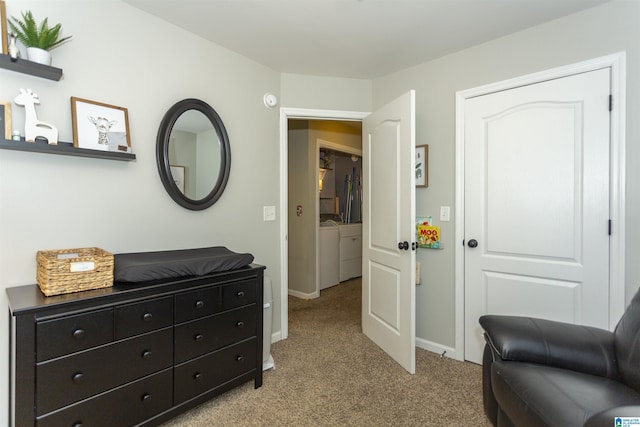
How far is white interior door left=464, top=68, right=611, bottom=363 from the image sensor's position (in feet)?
6.19

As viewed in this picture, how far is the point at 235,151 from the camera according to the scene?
2414 millimetres

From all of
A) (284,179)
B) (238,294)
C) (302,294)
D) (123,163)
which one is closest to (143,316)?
(238,294)

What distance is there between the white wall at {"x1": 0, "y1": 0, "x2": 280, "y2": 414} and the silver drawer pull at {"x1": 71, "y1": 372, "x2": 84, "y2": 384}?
436 mm

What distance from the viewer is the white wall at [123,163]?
1.47 metres

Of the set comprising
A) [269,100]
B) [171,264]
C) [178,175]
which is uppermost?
[269,100]

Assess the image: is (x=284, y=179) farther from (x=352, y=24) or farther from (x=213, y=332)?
(x=213, y=332)

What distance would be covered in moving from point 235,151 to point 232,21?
2.84 feet

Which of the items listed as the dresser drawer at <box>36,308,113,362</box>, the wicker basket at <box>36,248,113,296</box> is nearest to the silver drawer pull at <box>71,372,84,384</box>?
the dresser drawer at <box>36,308,113,362</box>

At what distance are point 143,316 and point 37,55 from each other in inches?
51.3

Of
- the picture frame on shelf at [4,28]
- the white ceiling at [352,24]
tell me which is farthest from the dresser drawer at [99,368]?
the white ceiling at [352,24]

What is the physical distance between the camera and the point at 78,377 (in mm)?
1301

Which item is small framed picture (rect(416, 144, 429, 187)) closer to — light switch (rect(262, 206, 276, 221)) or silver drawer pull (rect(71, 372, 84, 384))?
light switch (rect(262, 206, 276, 221))

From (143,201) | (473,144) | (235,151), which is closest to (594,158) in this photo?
(473,144)

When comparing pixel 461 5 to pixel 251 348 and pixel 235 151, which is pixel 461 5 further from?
pixel 251 348
